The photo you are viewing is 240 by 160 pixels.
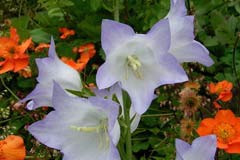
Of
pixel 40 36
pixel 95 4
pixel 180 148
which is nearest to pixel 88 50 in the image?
pixel 95 4

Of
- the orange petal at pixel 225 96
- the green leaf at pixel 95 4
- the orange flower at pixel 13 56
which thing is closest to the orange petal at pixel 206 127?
the orange petal at pixel 225 96

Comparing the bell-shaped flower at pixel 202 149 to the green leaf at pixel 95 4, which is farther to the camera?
the green leaf at pixel 95 4

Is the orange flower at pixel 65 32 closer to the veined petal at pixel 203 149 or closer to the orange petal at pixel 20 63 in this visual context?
the orange petal at pixel 20 63

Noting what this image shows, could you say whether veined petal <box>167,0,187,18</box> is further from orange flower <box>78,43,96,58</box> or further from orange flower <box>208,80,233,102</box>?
orange flower <box>78,43,96,58</box>

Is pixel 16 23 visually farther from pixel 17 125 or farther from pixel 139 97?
pixel 139 97

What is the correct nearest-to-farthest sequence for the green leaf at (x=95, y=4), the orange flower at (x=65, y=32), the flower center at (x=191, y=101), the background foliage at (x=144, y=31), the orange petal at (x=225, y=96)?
1. the flower center at (x=191, y=101)
2. the orange petal at (x=225, y=96)
3. the background foliage at (x=144, y=31)
4. the green leaf at (x=95, y=4)
5. the orange flower at (x=65, y=32)

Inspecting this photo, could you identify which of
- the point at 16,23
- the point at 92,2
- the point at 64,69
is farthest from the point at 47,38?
the point at 64,69
